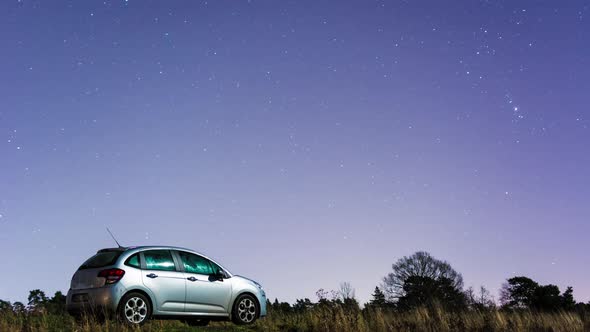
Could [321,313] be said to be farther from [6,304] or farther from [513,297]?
[513,297]

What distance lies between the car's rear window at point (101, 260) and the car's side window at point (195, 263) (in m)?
1.61

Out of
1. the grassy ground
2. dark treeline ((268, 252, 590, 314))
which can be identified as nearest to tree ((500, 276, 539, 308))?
dark treeline ((268, 252, 590, 314))

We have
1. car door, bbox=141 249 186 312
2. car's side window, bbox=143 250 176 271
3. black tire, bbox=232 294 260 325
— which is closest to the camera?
car door, bbox=141 249 186 312

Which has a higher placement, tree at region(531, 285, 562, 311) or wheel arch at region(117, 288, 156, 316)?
wheel arch at region(117, 288, 156, 316)

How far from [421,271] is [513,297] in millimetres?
8458

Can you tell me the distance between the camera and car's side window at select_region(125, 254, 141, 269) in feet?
41.4

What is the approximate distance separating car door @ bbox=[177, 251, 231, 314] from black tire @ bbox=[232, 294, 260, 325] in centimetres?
29

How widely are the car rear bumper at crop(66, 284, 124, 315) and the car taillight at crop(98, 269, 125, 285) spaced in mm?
131

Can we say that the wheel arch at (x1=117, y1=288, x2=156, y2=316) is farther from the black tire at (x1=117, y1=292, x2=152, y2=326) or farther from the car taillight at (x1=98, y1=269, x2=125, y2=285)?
the car taillight at (x1=98, y1=269, x2=125, y2=285)

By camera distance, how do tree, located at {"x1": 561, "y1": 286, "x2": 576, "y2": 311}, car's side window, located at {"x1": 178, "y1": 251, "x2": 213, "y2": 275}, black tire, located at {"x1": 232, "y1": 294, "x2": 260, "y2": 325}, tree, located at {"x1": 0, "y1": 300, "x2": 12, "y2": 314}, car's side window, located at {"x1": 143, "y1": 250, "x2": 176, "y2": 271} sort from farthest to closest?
tree, located at {"x1": 561, "y1": 286, "x2": 576, "y2": 311} < tree, located at {"x1": 0, "y1": 300, "x2": 12, "y2": 314} < black tire, located at {"x1": 232, "y1": 294, "x2": 260, "y2": 325} < car's side window, located at {"x1": 178, "y1": 251, "x2": 213, "y2": 275} < car's side window, located at {"x1": 143, "y1": 250, "x2": 176, "y2": 271}

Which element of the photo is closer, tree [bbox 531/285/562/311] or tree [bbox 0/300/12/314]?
tree [bbox 0/300/12/314]

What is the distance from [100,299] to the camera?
12.1 meters

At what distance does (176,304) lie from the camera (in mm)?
13172

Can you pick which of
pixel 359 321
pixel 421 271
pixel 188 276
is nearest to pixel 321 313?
pixel 359 321
